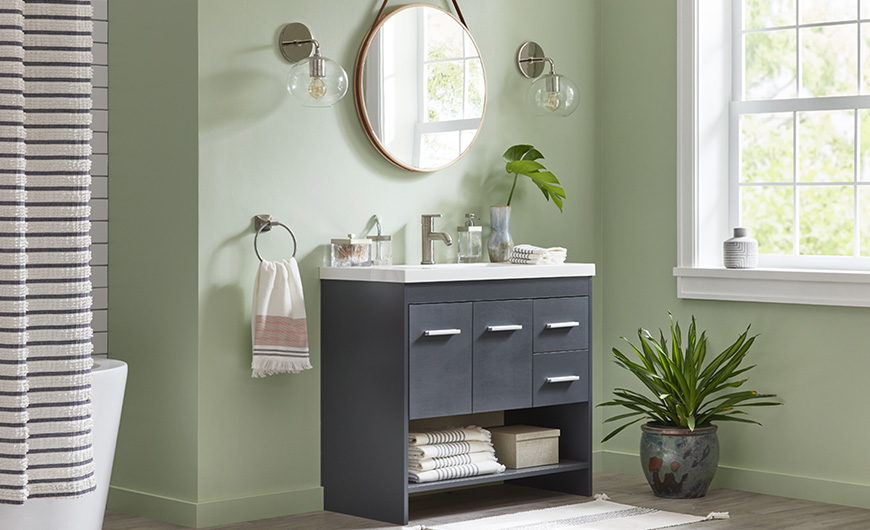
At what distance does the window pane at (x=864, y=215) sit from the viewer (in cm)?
433

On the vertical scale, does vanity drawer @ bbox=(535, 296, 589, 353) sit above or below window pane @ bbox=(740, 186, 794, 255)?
below

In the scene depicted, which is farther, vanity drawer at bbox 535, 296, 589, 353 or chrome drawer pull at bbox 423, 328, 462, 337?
vanity drawer at bbox 535, 296, 589, 353

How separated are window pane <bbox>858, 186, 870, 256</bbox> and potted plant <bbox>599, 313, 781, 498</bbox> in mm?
538

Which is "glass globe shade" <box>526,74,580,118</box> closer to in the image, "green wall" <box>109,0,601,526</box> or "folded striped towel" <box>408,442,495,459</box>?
"green wall" <box>109,0,601,526</box>

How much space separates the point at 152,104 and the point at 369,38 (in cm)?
78

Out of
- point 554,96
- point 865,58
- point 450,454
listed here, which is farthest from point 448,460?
point 865,58

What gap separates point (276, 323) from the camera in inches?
151

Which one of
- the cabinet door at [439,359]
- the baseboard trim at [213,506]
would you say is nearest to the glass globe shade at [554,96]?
the cabinet door at [439,359]

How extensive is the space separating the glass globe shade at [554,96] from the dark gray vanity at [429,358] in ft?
2.18

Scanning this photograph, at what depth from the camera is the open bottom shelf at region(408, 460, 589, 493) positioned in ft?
12.7

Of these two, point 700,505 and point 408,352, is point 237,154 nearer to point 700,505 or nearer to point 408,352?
point 408,352

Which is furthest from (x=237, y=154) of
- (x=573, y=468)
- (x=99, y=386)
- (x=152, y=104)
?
(x=573, y=468)

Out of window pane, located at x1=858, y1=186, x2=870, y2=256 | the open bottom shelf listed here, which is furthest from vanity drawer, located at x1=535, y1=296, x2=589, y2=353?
window pane, located at x1=858, y1=186, x2=870, y2=256

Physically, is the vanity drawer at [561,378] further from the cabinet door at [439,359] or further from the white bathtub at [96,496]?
the white bathtub at [96,496]
